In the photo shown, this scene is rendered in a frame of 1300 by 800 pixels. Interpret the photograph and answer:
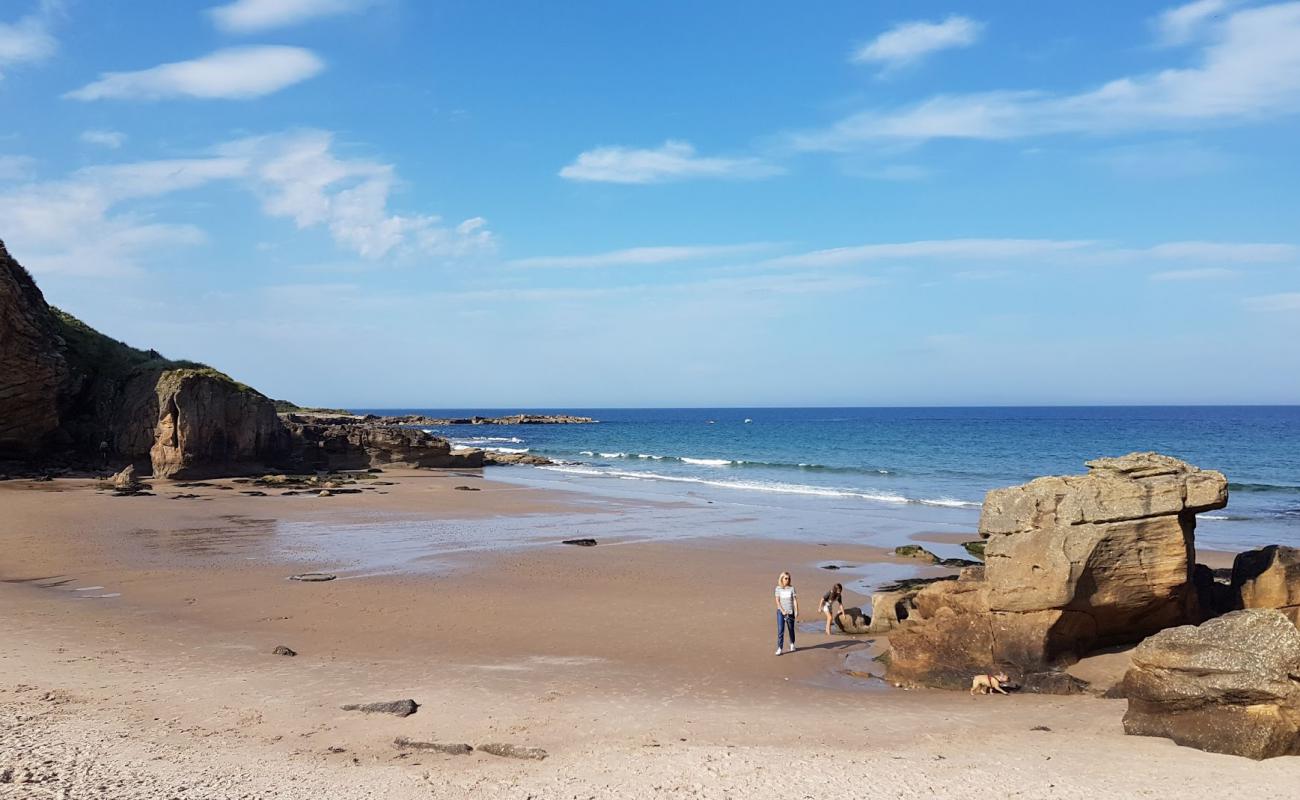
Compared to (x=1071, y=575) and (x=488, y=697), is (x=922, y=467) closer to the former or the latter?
(x=1071, y=575)

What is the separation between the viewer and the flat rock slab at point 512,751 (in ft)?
→ 30.2

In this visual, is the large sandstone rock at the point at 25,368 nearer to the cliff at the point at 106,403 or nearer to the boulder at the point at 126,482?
the cliff at the point at 106,403

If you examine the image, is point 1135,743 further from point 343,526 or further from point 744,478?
point 744,478

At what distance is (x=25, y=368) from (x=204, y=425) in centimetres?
726

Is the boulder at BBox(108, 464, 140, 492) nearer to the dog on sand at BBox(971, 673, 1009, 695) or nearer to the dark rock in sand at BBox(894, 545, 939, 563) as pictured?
the dark rock in sand at BBox(894, 545, 939, 563)

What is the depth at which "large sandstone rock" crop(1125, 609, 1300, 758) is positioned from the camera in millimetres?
9188

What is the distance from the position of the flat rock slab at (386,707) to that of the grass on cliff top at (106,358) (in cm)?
3570

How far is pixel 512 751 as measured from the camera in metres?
9.31

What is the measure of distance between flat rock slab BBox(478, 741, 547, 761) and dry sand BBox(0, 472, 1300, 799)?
0.23 m

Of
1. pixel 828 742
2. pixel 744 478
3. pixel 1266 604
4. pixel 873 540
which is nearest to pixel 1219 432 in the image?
pixel 744 478

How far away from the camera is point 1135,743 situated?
383 inches

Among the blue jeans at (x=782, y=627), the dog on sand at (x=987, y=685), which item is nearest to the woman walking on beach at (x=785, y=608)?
the blue jeans at (x=782, y=627)

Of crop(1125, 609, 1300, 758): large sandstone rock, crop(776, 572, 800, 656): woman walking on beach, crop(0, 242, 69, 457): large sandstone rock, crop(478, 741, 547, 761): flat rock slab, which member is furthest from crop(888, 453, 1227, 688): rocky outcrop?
crop(0, 242, 69, 457): large sandstone rock

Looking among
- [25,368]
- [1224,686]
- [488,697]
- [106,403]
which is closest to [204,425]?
[106,403]
